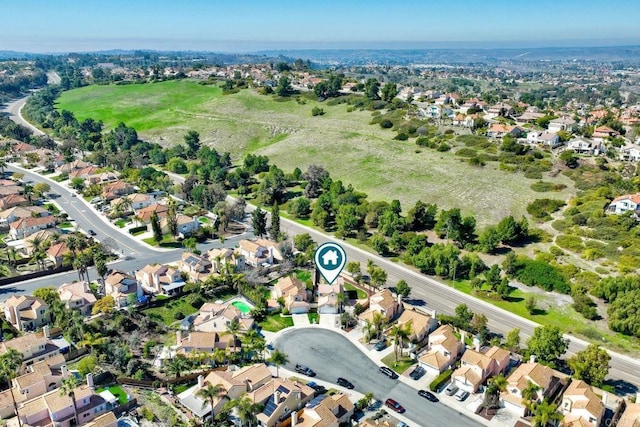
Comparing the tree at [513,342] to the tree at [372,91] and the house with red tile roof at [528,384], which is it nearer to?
the house with red tile roof at [528,384]

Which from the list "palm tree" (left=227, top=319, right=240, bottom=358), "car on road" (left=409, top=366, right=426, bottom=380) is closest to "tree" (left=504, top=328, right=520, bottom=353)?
"car on road" (left=409, top=366, right=426, bottom=380)

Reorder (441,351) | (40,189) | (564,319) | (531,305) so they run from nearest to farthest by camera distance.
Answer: (441,351) < (564,319) < (531,305) < (40,189)

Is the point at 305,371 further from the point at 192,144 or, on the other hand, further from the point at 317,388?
the point at 192,144

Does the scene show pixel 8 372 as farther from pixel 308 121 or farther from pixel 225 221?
pixel 308 121

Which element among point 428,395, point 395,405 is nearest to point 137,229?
point 395,405

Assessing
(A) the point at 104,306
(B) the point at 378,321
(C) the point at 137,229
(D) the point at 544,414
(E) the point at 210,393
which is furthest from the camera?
(C) the point at 137,229

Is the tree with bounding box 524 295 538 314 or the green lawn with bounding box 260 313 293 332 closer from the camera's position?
the green lawn with bounding box 260 313 293 332

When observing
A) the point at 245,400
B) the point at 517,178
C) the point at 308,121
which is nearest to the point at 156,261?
the point at 245,400

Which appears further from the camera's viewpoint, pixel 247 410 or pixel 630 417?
pixel 630 417

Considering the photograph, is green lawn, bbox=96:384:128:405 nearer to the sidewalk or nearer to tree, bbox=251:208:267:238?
the sidewalk
